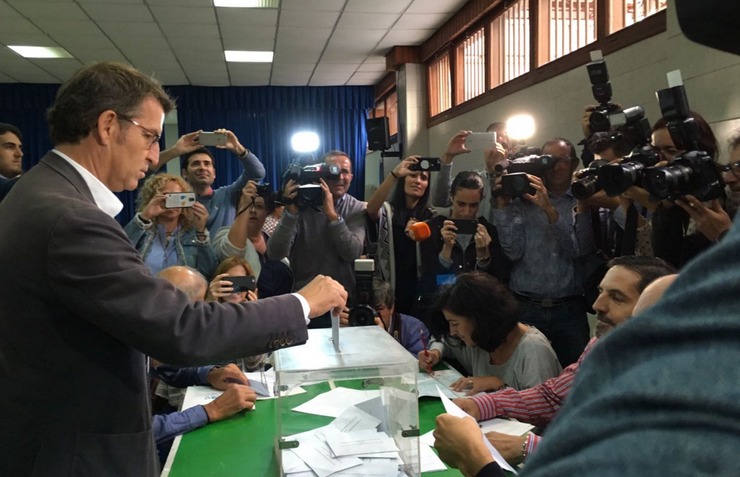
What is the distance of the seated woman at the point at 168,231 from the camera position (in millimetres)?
2609

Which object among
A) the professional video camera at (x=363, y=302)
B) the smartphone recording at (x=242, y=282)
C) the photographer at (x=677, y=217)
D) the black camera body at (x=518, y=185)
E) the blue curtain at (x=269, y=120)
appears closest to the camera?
the photographer at (x=677, y=217)

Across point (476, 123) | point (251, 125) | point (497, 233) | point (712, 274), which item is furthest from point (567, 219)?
point (251, 125)

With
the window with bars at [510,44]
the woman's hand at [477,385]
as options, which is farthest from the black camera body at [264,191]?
the window with bars at [510,44]

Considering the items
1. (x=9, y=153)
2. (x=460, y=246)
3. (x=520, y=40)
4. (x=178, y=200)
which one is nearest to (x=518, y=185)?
(x=460, y=246)

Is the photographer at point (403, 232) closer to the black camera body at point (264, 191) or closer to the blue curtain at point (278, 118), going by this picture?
the black camera body at point (264, 191)

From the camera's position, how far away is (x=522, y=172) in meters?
2.59

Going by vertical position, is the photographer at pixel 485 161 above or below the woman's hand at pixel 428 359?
above

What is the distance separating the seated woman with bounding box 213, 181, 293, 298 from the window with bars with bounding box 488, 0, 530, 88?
8.35 ft

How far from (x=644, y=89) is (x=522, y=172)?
3.52 ft

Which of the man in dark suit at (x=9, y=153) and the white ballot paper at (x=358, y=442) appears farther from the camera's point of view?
the man in dark suit at (x=9, y=153)

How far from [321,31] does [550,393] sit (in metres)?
5.02

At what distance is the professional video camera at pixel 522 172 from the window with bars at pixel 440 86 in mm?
3612

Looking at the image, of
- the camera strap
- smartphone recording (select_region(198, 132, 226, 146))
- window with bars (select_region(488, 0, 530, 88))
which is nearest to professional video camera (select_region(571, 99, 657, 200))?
the camera strap

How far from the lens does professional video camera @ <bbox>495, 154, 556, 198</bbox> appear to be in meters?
2.53
